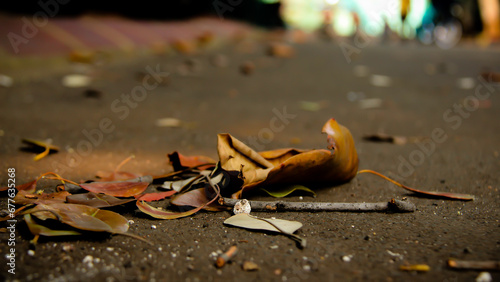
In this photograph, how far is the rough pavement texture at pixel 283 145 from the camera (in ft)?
2.98

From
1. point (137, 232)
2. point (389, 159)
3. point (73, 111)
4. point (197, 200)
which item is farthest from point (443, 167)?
point (73, 111)

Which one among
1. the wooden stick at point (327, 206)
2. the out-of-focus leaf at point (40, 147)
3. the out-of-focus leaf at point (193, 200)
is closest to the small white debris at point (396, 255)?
the wooden stick at point (327, 206)

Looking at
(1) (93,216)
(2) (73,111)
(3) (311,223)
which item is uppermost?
(3) (311,223)

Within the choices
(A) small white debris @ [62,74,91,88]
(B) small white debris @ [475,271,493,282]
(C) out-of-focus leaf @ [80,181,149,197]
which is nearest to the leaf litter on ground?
(C) out-of-focus leaf @ [80,181,149,197]

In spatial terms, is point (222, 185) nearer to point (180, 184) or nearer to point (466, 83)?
point (180, 184)

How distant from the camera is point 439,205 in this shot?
4.20 feet

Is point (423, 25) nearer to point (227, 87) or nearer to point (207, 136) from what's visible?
point (227, 87)

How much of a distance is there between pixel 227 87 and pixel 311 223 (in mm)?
2540

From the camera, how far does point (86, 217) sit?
1053mm

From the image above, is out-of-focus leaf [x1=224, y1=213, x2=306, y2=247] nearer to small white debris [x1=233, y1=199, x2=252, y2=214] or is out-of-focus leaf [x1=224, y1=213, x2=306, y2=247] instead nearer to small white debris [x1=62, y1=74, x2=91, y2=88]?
small white debris [x1=233, y1=199, x2=252, y2=214]

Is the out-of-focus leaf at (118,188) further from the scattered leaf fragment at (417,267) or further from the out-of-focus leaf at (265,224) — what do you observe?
the scattered leaf fragment at (417,267)

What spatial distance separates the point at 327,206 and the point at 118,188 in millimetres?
625

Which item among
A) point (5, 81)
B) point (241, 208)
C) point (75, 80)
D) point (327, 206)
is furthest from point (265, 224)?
point (5, 81)

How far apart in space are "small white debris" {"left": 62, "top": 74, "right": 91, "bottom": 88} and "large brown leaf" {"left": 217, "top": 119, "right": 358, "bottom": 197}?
2.47m
